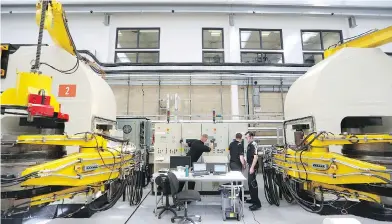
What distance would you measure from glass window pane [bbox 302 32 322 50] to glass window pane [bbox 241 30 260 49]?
4.88 feet

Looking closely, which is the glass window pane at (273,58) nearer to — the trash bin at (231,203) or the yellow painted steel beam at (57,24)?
the trash bin at (231,203)

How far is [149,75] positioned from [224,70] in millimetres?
2093

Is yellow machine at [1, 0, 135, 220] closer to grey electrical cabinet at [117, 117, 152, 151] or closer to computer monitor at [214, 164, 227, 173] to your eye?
computer monitor at [214, 164, 227, 173]

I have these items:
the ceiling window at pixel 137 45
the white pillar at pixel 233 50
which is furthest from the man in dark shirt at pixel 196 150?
the ceiling window at pixel 137 45

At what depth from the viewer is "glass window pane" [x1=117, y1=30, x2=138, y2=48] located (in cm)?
654

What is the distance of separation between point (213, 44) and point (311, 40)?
10.8 feet

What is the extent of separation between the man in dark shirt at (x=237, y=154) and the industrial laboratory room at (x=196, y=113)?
0.02 metres

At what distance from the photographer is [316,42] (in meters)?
6.65

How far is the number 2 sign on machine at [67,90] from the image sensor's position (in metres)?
2.41

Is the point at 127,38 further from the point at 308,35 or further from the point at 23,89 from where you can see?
the point at 308,35

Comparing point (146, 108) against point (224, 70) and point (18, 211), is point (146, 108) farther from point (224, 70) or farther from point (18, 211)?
point (18, 211)

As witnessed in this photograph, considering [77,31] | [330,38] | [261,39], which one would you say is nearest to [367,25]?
[330,38]

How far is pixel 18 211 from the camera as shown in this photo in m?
1.44

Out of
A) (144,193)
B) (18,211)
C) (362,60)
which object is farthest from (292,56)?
(18,211)
